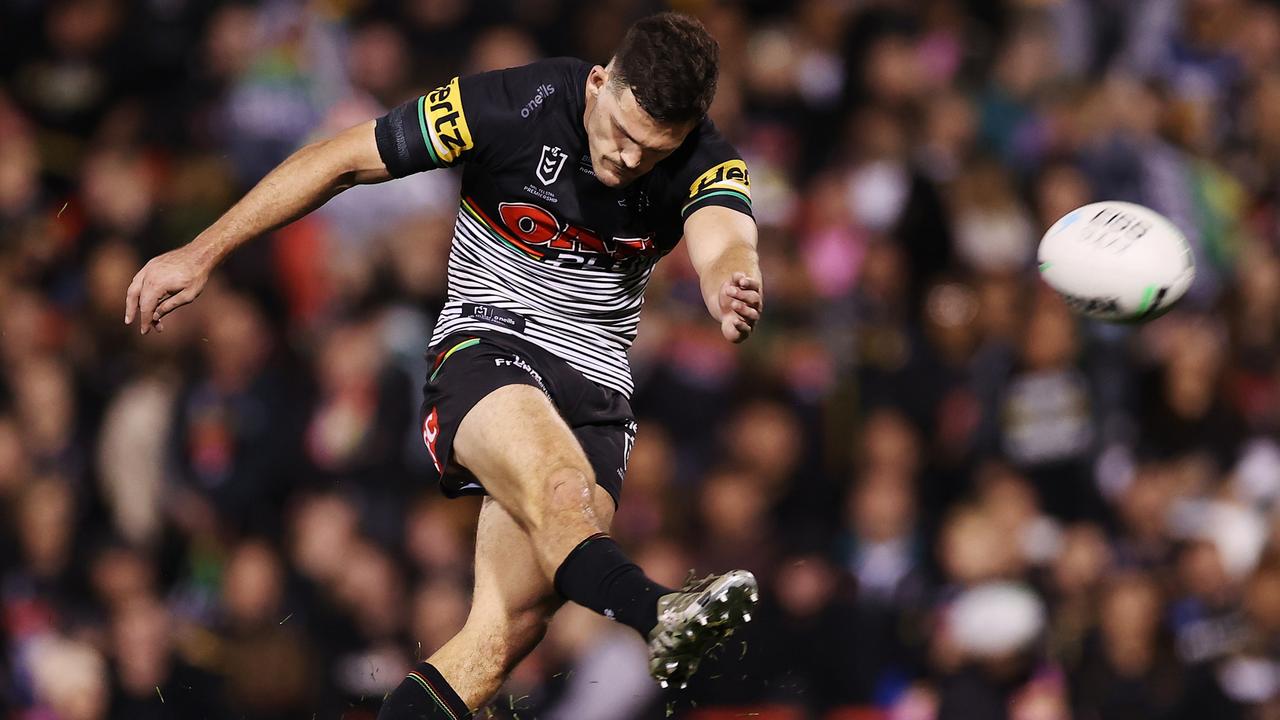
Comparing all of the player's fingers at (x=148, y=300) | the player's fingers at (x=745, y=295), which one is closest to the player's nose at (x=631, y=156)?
the player's fingers at (x=745, y=295)

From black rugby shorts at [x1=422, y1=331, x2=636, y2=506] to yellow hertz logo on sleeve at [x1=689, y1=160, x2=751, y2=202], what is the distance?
2.67 feet

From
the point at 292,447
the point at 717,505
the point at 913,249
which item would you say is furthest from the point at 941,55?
the point at 292,447

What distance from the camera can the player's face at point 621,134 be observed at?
224 inches

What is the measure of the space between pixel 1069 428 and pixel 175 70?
6460 millimetres

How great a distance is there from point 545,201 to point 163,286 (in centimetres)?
133

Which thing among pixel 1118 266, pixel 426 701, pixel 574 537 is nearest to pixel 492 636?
pixel 426 701

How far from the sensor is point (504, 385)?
19.3 feet

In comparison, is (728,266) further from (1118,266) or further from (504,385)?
(1118,266)

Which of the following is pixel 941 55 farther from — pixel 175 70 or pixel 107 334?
pixel 107 334

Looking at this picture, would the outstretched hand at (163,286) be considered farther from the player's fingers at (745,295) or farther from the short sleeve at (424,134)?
the player's fingers at (745,295)

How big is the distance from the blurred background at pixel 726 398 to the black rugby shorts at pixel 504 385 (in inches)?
86.9

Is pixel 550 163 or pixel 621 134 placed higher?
pixel 621 134

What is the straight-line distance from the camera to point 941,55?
13.3m

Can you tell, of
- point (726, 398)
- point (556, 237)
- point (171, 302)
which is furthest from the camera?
point (726, 398)
